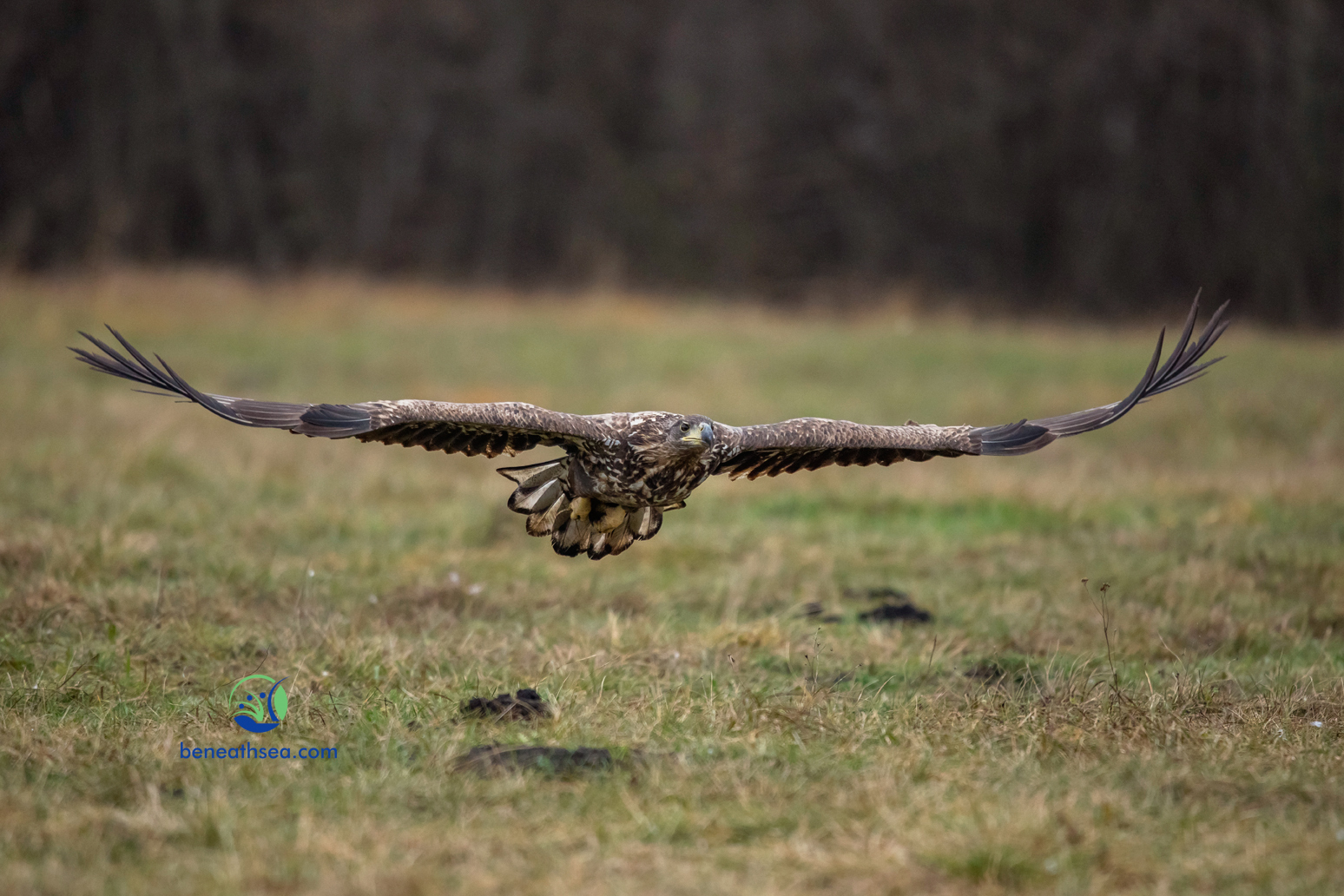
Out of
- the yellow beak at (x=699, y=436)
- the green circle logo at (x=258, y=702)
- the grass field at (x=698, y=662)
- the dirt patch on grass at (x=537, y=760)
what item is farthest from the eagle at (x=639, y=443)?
the dirt patch on grass at (x=537, y=760)

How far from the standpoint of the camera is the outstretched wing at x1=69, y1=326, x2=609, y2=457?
438cm

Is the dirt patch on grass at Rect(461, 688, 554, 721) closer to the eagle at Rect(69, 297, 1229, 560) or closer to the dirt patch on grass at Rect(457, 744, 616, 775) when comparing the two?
the dirt patch on grass at Rect(457, 744, 616, 775)

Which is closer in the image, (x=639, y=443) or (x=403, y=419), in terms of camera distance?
(x=403, y=419)

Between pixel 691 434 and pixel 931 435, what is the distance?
98 cm

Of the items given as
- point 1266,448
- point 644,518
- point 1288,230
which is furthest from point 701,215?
point 644,518

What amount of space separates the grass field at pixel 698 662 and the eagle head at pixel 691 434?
86 centimetres

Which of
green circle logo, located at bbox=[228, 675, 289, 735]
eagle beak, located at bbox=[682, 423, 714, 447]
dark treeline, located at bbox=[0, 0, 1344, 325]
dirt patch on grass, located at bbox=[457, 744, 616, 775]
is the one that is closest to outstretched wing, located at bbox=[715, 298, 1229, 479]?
eagle beak, located at bbox=[682, 423, 714, 447]

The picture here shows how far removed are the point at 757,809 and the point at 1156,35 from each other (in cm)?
2126

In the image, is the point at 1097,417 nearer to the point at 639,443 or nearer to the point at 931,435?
the point at 931,435

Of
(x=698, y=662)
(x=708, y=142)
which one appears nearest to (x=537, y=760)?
(x=698, y=662)

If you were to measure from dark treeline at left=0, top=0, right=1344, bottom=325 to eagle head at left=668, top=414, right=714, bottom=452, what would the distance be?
1710 centimetres

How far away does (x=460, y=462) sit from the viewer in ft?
34.3

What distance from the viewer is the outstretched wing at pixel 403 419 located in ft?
14.4

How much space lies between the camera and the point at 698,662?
5.23 meters
